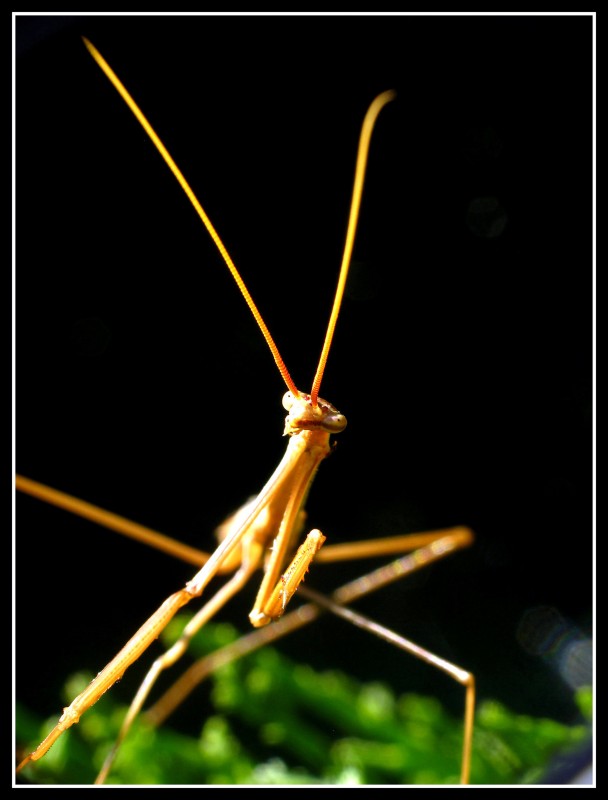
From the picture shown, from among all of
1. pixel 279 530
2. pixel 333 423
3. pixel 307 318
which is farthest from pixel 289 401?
pixel 307 318

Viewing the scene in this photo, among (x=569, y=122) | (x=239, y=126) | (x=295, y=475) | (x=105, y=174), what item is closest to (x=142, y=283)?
(x=105, y=174)

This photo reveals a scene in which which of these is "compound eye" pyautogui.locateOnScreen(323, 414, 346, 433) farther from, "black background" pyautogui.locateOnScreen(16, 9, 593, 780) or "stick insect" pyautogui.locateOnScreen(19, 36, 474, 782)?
"black background" pyautogui.locateOnScreen(16, 9, 593, 780)

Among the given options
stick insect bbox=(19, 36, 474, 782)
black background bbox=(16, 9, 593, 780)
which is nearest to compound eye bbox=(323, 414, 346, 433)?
stick insect bbox=(19, 36, 474, 782)

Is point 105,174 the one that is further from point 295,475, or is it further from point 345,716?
point 345,716

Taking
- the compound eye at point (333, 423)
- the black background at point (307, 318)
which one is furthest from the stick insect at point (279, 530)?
the black background at point (307, 318)

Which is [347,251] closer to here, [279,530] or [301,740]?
[279,530]

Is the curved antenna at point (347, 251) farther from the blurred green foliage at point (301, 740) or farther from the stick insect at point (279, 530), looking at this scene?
the blurred green foliage at point (301, 740)

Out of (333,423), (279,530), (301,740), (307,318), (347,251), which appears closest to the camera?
(347,251)
